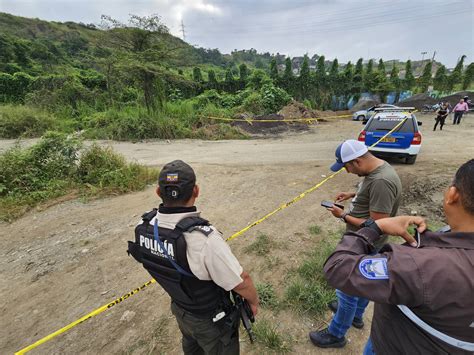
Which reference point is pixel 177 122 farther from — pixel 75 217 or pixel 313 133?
pixel 75 217

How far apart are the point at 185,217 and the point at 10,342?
8.66ft

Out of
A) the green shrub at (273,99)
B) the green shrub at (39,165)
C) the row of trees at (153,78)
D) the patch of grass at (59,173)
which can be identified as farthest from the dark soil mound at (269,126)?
the green shrub at (39,165)

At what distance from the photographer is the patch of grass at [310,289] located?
8.85 ft

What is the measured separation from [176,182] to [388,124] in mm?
7612

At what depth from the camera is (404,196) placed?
5.45m

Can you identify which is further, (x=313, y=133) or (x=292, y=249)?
(x=313, y=133)

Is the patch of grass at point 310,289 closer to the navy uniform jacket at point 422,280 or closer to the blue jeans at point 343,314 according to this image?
the blue jeans at point 343,314

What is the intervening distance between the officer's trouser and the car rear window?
738 cm

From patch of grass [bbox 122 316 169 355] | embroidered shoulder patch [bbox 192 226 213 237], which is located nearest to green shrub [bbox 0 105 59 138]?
patch of grass [bbox 122 316 169 355]

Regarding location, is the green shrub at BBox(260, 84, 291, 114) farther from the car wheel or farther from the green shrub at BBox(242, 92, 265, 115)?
the car wheel

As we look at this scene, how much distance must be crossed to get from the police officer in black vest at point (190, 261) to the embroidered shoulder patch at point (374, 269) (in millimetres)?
693

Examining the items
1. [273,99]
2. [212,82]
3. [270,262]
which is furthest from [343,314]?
[212,82]

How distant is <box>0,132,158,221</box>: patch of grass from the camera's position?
556 centimetres

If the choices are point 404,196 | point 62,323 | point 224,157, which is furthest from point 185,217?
point 224,157
